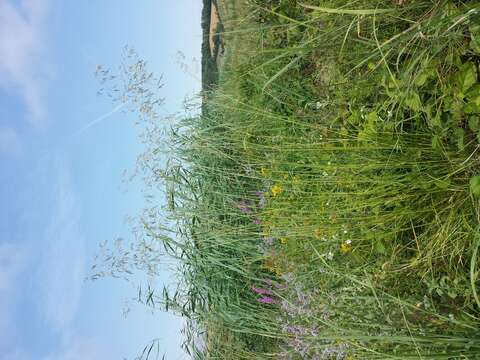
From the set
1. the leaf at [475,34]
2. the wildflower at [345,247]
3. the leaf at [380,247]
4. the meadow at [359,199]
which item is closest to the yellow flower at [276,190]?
the meadow at [359,199]

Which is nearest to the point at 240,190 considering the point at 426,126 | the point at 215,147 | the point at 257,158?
the point at 215,147

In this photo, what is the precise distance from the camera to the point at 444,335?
1.85m

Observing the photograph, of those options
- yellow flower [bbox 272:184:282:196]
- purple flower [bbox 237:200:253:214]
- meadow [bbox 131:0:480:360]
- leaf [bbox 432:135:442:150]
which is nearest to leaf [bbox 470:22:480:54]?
meadow [bbox 131:0:480:360]

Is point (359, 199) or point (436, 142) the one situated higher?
point (436, 142)

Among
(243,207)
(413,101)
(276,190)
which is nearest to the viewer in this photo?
(413,101)

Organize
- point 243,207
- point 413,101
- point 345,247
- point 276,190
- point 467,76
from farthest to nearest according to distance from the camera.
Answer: point 243,207 → point 276,190 → point 345,247 → point 413,101 → point 467,76

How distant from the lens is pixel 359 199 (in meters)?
2.37

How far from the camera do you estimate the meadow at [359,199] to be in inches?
74.9

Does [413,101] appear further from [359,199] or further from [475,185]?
[359,199]

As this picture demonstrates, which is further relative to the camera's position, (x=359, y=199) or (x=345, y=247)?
(x=345, y=247)

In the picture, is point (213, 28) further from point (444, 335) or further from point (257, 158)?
point (444, 335)

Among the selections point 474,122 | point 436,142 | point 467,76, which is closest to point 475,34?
point 467,76

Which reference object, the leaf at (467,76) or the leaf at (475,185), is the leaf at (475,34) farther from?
the leaf at (475,185)

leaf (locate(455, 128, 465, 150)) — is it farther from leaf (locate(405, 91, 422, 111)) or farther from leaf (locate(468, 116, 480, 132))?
leaf (locate(405, 91, 422, 111))
